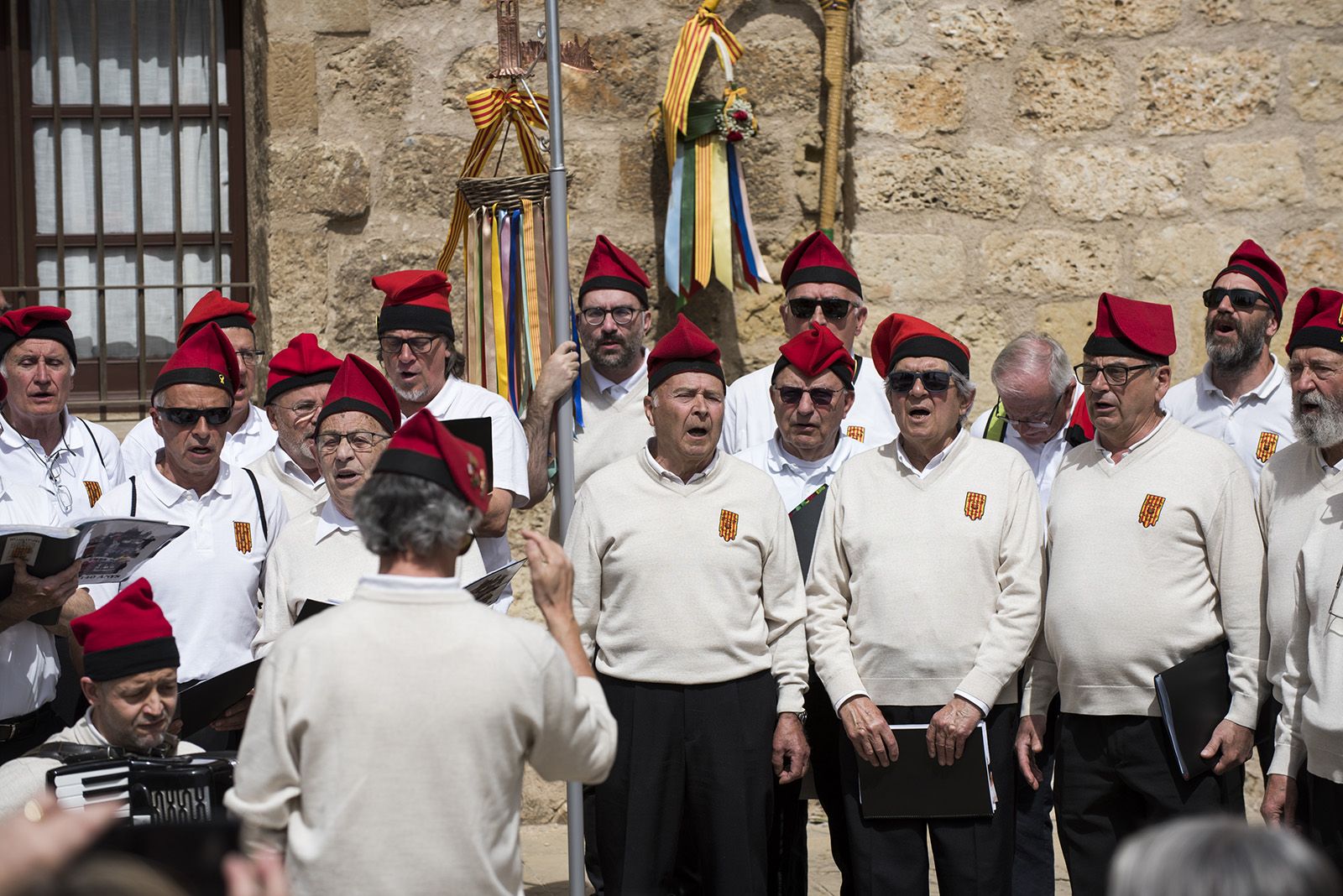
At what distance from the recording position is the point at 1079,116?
604cm

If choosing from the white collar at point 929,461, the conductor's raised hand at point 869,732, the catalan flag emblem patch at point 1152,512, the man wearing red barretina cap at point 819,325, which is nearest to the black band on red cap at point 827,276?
the man wearing red barretina cap at point 819,325

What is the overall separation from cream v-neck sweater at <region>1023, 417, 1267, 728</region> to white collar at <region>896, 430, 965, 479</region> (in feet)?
1.34

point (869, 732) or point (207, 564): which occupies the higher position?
point (207, 564)

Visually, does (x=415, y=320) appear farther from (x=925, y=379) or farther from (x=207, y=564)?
(x=925, y=379)

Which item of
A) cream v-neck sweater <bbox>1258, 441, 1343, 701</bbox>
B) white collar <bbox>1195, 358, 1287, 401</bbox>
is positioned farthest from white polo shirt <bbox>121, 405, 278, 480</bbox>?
white collar <bbox>1195, 358, 1287, 401</bbox>

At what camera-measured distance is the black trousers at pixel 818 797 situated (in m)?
4.53

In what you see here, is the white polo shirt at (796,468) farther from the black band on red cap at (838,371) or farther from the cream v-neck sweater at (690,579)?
the cream v-neck sweater at (690,579)

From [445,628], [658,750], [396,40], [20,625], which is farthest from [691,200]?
[445,628]

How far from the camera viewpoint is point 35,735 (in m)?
4.13

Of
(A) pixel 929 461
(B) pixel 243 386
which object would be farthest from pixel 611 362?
(A) pixel 929 461

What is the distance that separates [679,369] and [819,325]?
34.2 inches

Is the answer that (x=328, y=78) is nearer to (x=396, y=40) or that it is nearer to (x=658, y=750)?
(x=396, y=40)

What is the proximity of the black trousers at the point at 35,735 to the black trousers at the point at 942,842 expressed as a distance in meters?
2.18

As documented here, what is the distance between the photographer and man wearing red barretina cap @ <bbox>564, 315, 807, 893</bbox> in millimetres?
4289
